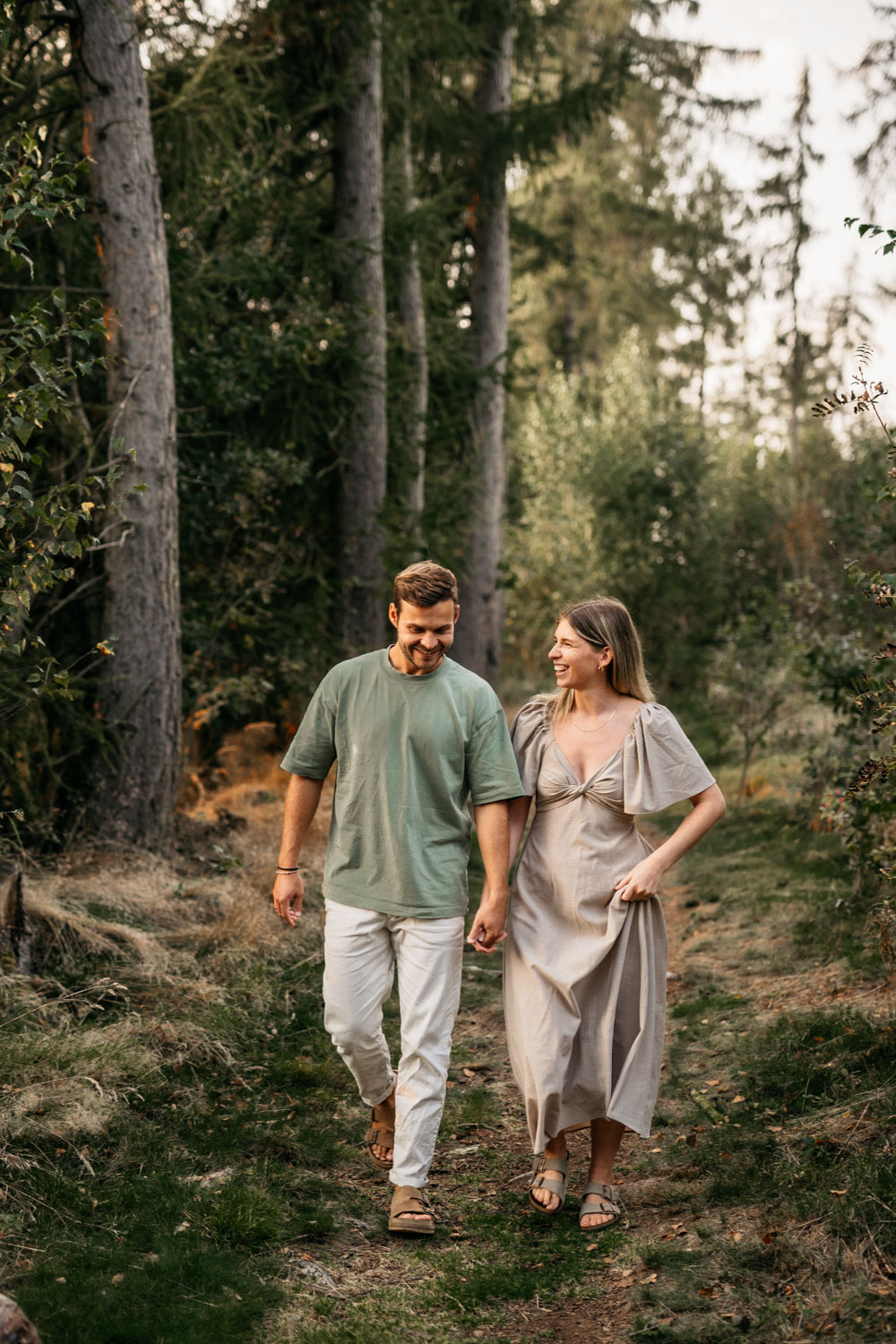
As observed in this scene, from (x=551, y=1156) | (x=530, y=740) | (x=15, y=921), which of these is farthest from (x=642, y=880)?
(x=15, y=921)

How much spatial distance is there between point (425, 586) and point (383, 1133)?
2.09m

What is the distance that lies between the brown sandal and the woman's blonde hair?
184 cm

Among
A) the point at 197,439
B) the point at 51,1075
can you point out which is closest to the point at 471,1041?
the point at 51,1075

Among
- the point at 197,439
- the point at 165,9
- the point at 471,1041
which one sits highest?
the point at 165,9

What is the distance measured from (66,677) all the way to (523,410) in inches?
765

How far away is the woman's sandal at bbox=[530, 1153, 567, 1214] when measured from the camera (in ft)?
13.2

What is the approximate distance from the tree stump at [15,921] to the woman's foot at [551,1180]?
2.76 meters

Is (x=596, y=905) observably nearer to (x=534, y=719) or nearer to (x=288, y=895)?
(x=534, y=719)

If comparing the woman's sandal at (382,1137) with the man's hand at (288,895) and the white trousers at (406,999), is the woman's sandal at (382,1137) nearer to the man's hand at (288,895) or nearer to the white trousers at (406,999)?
the white trousers at (406,999)

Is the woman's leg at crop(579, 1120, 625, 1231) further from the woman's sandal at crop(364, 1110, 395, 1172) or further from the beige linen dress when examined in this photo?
the woman's sandal at crop(364, 1110, 395, 1172)

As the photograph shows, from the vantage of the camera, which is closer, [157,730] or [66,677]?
[66,677]

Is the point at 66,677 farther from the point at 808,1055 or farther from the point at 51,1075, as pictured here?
the point at 808,1055

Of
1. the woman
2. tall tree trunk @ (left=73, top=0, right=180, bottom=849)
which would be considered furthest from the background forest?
the woman

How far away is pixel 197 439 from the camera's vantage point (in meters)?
9.84
